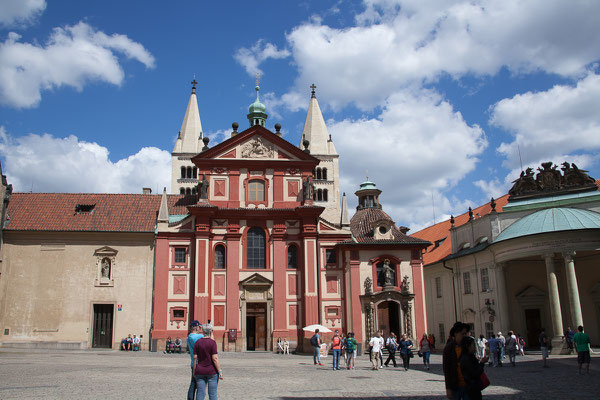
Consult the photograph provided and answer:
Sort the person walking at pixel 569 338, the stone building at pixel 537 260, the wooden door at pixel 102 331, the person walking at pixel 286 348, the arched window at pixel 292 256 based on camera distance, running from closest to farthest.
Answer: the person walking at pixel 569 338, the stone building at pixel 537 260, the person walking at pixel 286 348, the wooden door at pixel 102 331, the arched window at pixel 292 256

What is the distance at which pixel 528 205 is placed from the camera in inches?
1468

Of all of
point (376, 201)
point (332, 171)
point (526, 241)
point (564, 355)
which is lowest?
point (564, 355)

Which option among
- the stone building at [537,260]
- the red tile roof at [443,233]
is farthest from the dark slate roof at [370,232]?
the red tile roof at [443,233]

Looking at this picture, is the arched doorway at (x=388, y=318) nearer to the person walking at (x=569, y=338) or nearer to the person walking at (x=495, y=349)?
the person walking at (x=569, y=338)

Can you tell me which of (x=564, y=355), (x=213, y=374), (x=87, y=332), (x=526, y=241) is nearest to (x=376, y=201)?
(x=526, y=241)

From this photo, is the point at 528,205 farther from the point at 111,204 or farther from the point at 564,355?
the point at 111,204

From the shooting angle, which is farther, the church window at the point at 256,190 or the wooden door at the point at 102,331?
the church window at the point at 256,190

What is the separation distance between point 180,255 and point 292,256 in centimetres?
796

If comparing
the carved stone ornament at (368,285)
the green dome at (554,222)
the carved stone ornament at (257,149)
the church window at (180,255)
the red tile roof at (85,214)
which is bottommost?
the carved stone ornament at (368,285)

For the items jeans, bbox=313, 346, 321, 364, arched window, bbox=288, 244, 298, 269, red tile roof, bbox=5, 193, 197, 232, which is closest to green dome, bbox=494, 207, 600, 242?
arched window, bbox=288, 244, 298, 269

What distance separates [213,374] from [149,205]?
110 ft

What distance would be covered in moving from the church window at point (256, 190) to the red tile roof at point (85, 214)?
5.96m

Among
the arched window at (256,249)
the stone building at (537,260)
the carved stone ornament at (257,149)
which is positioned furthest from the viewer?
the carved stone ornament at (257,149)

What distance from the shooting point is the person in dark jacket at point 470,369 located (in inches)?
327
